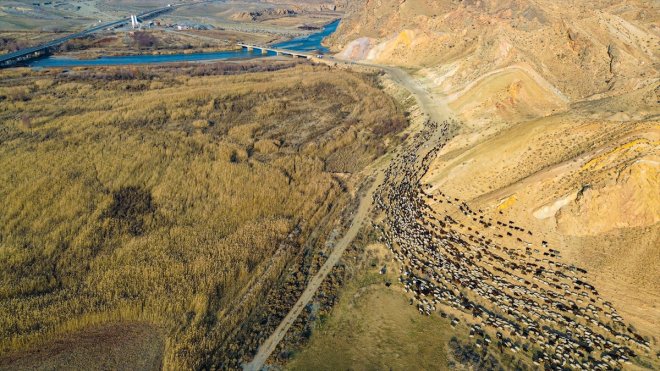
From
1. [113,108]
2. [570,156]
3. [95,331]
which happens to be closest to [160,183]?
[95,331]

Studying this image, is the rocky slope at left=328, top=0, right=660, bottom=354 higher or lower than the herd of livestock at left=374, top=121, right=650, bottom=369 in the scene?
higher

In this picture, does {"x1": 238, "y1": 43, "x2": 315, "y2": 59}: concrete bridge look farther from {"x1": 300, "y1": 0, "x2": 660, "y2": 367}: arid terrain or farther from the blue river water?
{"x1": 300, "y1": 0, "x2": 660, "y2": 367}: arid terrain

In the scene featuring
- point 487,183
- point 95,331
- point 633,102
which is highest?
point 633,102

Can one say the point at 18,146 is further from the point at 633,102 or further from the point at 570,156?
the point at 633,102

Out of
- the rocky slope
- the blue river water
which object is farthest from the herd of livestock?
the blue river water

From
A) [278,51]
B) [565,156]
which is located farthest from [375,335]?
[278,51]

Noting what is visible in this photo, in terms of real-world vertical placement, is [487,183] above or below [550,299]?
above

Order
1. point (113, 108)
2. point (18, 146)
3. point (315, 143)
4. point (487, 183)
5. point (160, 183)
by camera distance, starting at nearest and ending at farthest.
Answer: point (487, 183)
point (160, 183)
point (18, 146)
point (315, 143)
point (113, 108)
